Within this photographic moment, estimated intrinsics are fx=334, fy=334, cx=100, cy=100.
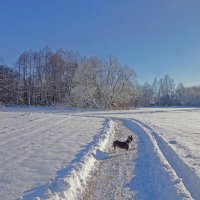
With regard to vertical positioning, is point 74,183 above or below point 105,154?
below

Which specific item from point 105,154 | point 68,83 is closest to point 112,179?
point 105,154

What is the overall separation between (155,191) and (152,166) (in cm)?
279

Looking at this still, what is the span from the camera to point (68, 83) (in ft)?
282

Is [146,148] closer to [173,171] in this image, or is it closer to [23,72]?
[173,171]

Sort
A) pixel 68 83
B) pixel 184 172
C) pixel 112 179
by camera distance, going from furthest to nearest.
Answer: pixel 68 83 < pixel 184 172 < pixel 112 179

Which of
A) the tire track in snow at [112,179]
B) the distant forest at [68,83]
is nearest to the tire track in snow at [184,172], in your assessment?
the tire track in snow at [112,179]

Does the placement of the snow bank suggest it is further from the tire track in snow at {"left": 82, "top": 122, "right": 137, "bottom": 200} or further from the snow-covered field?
the tire track in snow at {"left": 82, "top": 122, "right": 137, "bottom": 200}

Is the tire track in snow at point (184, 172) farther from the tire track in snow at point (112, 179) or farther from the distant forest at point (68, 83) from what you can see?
the distant forest at point (68, 83)

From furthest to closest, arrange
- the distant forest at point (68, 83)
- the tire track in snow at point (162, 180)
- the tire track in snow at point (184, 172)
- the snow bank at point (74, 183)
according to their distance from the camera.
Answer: the distant forest at point (68, 83)
the tire track in snow at point (184, 172)
the tire track in snow at point (162, 180)
the snow bank at point (74, 183)

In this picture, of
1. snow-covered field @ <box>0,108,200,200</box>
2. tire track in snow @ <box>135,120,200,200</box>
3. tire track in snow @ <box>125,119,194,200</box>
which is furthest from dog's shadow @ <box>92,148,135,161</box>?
tire track in snow @ <box>135,120,200,200</box>

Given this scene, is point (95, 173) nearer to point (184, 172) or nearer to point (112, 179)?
point (112, 179)

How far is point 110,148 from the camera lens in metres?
15.3

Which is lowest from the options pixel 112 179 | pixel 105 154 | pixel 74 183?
pixel 112 179

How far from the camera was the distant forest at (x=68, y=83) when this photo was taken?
72.1 meters
